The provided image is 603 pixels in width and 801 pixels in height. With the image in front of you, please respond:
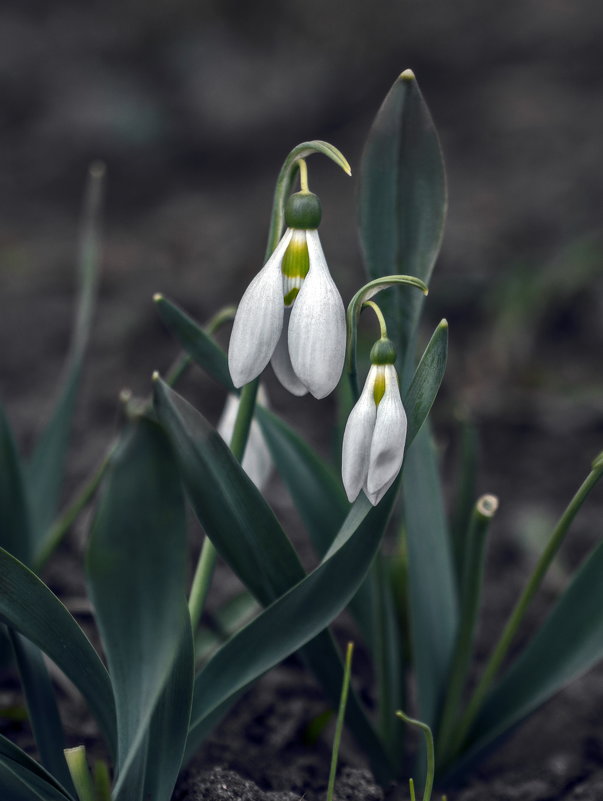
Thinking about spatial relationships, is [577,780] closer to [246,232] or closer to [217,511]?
[217,511]

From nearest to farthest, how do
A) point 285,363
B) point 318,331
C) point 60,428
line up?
point 318,331, point 285,363, point 60,428

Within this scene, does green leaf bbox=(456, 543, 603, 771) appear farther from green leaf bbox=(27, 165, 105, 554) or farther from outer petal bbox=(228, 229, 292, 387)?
green leaf bbox=(27, 165, 105, 554)

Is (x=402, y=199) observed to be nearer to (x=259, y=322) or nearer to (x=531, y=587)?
(x=259, y=322)

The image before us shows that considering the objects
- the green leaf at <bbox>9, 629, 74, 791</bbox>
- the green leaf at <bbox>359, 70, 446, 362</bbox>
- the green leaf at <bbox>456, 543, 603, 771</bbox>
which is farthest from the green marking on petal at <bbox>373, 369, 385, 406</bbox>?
the green leaf at <bbox>9, 629, 74, 791</bbox>

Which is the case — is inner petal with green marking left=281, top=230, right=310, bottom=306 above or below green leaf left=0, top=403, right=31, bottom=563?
above

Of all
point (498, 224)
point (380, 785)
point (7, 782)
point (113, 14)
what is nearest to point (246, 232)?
point (498, 224)

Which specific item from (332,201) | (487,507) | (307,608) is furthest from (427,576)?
(332,201)

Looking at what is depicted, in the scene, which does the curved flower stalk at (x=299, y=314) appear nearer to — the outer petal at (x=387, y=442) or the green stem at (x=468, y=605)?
the outer petal at (x=387, y=442)
